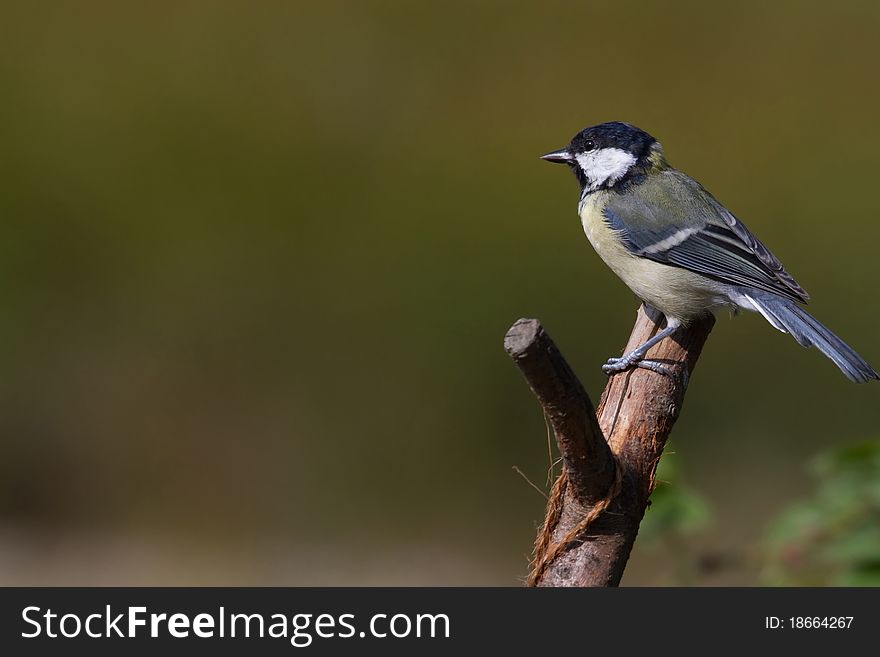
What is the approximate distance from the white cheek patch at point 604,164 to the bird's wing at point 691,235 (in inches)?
2.7

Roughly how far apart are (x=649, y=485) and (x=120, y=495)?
10.8ft

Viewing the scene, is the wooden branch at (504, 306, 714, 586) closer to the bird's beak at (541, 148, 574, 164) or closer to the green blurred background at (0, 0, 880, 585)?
the bird's beak at (541, 148, 574, 164)

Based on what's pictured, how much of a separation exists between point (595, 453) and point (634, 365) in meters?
0.38

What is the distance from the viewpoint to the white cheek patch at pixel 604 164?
8.94ft

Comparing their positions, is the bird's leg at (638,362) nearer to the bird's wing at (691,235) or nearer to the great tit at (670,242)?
the great tit at (670,242)

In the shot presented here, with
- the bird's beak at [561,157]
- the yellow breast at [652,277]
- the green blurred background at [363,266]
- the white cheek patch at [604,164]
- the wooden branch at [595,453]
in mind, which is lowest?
the wooden branch at [595,453]

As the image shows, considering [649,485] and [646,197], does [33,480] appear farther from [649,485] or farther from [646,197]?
[649,485]

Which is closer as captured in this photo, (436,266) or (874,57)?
(436,266)

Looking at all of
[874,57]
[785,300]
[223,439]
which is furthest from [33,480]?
[874,57]

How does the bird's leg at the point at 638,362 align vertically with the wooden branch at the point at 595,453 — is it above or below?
above

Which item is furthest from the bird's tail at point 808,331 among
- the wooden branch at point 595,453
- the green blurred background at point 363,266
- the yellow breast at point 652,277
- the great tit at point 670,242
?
the green blurred background at point 363,266

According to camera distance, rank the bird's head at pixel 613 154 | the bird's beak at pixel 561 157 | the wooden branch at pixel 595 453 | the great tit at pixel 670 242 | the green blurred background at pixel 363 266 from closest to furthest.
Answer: the wooden branch at pixel 595 453 < the great tit at pixel 670 242 < the bird's head at pixel 613 154 < the bird's beak at pixel 561 157 < the green blurred background at pixel 363 266

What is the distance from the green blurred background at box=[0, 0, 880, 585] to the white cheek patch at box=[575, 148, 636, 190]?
1725mm
